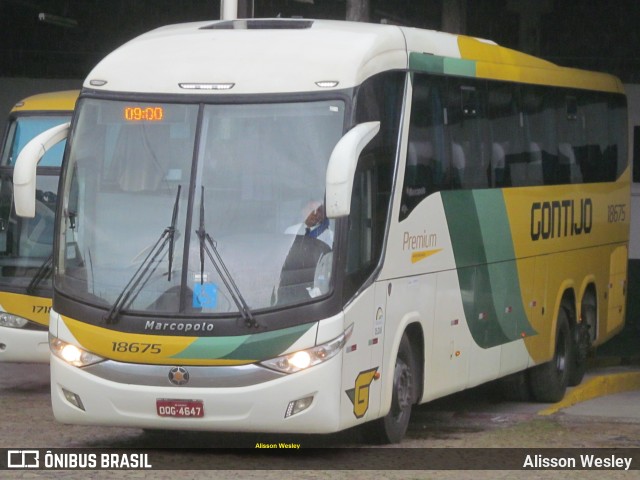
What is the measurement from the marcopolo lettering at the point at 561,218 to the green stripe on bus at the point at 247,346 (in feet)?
16.6

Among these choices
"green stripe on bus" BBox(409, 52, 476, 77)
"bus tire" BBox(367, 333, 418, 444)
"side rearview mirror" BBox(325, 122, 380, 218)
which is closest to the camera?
"side rearview mirror" BBox(325, 122, 380, 218)

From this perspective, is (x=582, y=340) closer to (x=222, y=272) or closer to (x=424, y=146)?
(x=424, y=146)

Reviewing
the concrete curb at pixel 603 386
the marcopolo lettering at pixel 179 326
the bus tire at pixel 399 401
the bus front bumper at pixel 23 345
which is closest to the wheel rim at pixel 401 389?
the bus tire at pixel 399 401

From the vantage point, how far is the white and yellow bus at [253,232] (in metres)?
9.19

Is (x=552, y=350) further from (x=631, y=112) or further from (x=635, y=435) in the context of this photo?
(x=631, y=112)

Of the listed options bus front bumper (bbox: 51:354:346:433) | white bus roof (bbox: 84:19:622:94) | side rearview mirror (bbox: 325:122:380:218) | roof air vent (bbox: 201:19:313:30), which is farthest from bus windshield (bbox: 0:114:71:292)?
side rearview mirror (bbox: 325:122:380:218)

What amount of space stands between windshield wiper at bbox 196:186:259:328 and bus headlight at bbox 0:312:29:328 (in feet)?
16.5

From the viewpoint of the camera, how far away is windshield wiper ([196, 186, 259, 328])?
9.17m

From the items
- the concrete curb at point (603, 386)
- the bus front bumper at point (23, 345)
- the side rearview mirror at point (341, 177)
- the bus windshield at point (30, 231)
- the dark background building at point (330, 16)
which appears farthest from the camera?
the dark background building at point (330, 16)

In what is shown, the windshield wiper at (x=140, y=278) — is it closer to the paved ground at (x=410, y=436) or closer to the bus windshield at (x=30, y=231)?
the paved ground at (x=410, y=436)

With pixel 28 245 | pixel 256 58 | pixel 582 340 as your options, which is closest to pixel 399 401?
pixel 256 58

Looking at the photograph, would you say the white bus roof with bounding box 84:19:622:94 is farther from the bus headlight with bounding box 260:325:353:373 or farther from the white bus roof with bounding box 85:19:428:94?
the bus headlight with bounding box 260:325:353:373

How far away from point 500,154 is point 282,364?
446 cm

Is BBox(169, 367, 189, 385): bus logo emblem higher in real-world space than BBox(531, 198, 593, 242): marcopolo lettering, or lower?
lower
